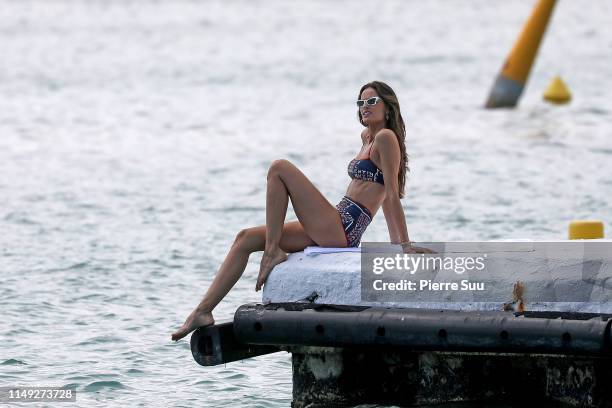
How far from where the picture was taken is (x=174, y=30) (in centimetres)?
5747

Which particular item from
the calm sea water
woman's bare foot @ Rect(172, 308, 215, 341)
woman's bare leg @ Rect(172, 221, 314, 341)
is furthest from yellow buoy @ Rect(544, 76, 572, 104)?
woman's bare foot @ Rect(172, 308, 215, 341)

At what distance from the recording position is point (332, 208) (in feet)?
29.0

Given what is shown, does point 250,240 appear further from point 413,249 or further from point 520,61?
point 520,61

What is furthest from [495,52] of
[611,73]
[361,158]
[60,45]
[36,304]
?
[361,158]

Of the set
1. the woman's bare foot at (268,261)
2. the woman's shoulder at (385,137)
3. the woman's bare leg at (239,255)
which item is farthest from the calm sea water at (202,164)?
the woman's shoulder at (385,137)

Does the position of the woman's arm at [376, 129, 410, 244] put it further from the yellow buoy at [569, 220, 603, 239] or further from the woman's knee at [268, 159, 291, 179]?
the yellow buoy at [569, 220, 603, 239]

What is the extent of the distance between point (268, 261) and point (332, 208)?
A: 60 cm

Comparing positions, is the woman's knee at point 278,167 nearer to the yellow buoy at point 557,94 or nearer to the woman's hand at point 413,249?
the woman's hand at point 413,249

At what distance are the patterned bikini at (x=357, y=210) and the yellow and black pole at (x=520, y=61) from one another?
17.8 metres

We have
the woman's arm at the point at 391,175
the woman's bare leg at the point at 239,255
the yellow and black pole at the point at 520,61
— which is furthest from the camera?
the yellow and black pole at the point at 520,61

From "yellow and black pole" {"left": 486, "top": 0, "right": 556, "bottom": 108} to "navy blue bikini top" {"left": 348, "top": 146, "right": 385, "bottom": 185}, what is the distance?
17766mm

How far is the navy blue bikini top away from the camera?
890 centimetres

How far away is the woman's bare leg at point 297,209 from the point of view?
8.62 m

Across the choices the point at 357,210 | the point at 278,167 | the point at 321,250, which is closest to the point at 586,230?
the point at 357,210
